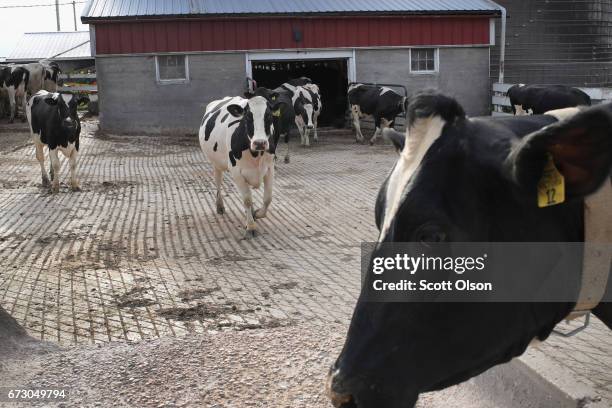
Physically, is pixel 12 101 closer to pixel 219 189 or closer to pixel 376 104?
pixel 376 104

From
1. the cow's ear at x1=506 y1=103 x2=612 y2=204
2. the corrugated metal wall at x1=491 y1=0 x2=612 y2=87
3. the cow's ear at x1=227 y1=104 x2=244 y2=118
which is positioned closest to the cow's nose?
the cow's ear at x1=506 y1=103 x2=612 y2=204

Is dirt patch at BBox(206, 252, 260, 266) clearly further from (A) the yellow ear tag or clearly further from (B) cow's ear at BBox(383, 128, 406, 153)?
(A) the yellow ear tag

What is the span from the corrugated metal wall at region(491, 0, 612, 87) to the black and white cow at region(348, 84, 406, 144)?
25.5 ft

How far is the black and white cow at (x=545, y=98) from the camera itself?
14.9 metres

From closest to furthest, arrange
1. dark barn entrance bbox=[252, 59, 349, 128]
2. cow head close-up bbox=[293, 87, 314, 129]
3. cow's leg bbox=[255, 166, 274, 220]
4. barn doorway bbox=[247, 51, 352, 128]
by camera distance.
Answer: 1. cow's leg bbox=[255, 166, 274, 220]
2. cow head close-up bbox=[293, 87, 314, 129]
3. barn doorway bbox=[247, 51, 352, 128]
4. dark barn entrance bbox=[252, 59, 349, 128]

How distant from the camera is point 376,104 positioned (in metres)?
18.8

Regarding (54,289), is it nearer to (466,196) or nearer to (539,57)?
(466,196)

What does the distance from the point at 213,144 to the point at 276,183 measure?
345 cm

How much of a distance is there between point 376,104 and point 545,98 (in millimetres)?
4764

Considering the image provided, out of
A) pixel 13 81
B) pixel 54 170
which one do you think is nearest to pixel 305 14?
pixel 13 81

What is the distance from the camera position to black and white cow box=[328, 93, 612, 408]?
1.80m

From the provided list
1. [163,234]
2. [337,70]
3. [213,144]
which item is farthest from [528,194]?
[337,70]

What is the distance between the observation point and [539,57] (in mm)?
27469

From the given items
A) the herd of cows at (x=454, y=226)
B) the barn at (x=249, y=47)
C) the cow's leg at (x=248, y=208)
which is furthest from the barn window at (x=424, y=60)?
the herd of cows at (x=454, y=226)
